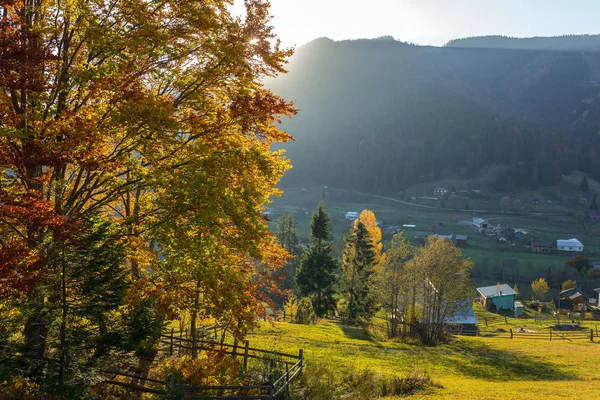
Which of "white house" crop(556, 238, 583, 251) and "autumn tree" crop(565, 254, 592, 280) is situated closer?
"autumn tree" crop(565, 254, 592, 280)

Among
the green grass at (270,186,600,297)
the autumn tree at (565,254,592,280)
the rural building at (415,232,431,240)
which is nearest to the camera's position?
the autumn tree at (565,254,592,280)

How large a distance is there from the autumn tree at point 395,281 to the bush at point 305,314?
8.93m

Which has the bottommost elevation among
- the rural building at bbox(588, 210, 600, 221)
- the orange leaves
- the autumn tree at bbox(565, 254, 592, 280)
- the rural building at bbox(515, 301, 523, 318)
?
the rural building at bbox(515, 301, 523, 318)

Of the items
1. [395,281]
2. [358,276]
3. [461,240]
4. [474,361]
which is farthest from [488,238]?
[474,361]

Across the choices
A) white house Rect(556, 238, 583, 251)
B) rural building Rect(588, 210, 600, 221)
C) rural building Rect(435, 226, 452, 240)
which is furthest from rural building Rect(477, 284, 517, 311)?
rural building Rect(588, 210, 600, 221)

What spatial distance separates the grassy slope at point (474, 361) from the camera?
16806 millimetres

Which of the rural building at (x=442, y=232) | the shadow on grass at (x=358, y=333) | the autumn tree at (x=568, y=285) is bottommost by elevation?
the autumn tree at (x=568, y=285)

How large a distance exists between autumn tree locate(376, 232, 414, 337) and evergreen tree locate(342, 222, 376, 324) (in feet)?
22.0

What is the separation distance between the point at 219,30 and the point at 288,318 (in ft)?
130

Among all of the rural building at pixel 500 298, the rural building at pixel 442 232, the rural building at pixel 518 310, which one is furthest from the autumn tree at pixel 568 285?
the rural building at pixel 442 232

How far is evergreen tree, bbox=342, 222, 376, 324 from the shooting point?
4394 centimetres

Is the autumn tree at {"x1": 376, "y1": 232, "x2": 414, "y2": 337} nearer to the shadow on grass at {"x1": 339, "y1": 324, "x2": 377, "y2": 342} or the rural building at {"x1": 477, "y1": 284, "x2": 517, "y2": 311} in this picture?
the shadow on grass at {"x1": 339, "y1": 324, "x2": 377, "y2": 342}

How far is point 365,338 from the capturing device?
1362 inches

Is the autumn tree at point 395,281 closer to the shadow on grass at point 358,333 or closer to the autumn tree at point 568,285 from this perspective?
the shadow on grass at point 358,333
